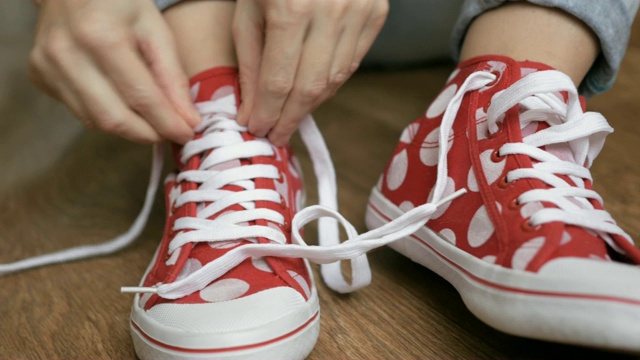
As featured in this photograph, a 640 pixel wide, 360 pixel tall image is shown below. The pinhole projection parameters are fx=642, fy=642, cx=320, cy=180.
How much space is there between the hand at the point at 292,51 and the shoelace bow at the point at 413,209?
0.04 metres

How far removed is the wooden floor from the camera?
584 mm

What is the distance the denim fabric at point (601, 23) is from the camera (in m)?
0.65

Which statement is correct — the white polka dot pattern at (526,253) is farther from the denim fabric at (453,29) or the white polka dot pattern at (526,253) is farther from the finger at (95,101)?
the finger at (95,101)

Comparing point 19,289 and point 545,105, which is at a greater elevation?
point 545,105

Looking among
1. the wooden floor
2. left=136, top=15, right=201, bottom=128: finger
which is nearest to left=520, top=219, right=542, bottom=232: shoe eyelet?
the wooden floor

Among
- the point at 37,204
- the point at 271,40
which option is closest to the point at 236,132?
the point at 271,40

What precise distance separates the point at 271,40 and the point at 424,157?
194 millimetres

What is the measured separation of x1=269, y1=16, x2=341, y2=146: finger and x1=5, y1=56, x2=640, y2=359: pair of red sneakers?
0.05 m

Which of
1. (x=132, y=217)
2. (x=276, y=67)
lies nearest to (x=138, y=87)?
(x=276, y=67)

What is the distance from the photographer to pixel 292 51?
619mm

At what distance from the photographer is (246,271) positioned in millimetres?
569

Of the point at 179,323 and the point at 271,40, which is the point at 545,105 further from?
the point at 179,323

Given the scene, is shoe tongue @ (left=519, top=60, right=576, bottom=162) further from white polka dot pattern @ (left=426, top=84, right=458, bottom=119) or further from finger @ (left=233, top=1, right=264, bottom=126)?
finger @ (left=233, top=1, right=264, bottom=126)

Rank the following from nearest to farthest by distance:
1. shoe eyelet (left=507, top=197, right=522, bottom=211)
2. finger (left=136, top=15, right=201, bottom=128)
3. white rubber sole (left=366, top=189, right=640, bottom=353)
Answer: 1. white rubber sole (left=366, top=189, right=640, bottom=353)
2. shoe eyelet (left=507, top=197, right=522, bottom=211)
3. finger (left=136, top=15, right=201, bottom=128)
